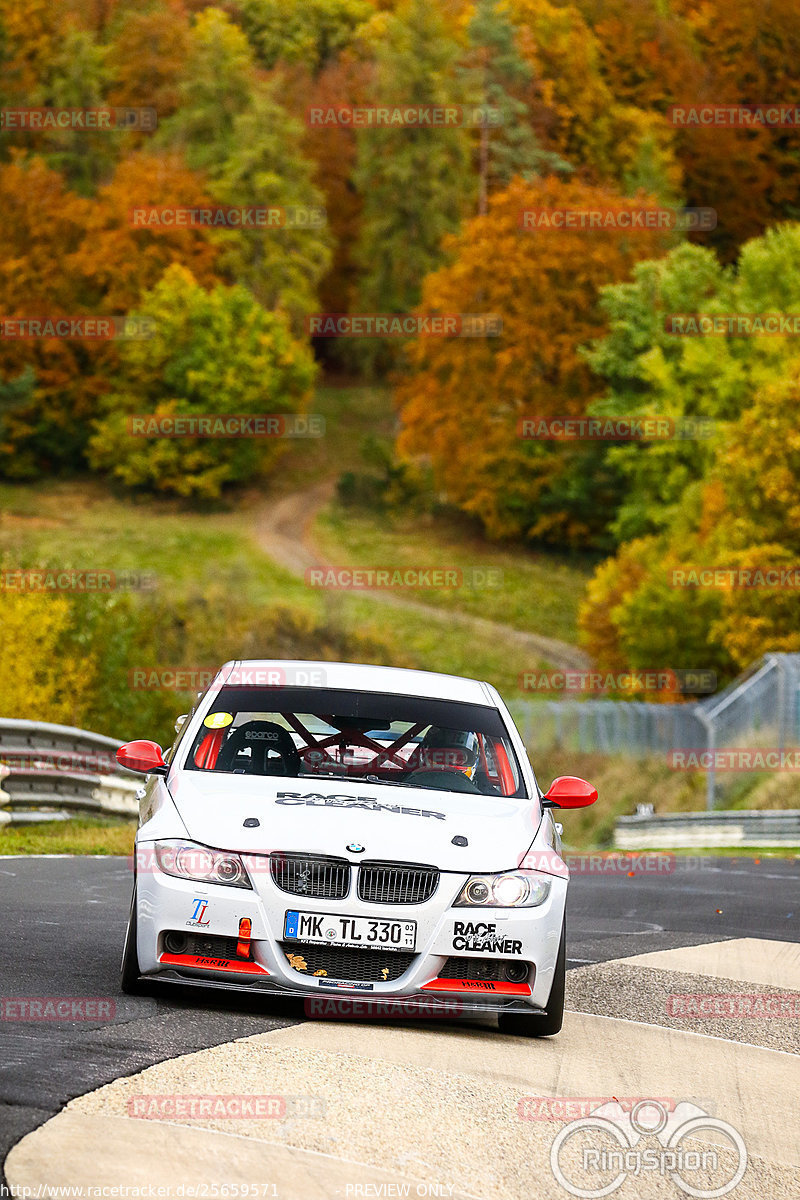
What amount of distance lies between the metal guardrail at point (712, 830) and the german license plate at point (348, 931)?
904 inches

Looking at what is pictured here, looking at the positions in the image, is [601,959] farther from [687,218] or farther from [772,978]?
[687,218]

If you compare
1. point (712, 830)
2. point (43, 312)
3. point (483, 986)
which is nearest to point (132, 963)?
point (483, 986)

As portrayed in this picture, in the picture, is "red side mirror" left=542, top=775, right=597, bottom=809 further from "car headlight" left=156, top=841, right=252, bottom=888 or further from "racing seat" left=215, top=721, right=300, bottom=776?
"car headlight" left=156, top=841, right=252, bottom=888

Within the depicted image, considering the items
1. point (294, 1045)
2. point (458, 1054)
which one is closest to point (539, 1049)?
point (458, 1054)

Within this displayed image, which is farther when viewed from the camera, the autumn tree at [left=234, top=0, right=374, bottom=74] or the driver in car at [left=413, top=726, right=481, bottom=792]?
the autumn tree at [left=234, top=0, right=374, bottom=74]

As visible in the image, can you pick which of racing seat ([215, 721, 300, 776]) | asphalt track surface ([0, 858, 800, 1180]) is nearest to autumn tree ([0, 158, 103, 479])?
asphalt track surface ([0, 858, 800, 1180])

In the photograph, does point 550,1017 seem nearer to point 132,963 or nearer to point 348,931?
point 348,931

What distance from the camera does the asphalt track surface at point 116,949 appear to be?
6984 mm

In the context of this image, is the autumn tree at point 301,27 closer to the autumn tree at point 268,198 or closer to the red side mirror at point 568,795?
the autumn tree at point 268,198

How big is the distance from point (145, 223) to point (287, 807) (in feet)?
308

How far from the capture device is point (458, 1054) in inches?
314

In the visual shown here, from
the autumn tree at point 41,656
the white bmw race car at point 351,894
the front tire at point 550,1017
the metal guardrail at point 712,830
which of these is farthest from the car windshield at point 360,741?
the autumn tree at point 41,656

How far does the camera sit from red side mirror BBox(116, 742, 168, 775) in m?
9.17

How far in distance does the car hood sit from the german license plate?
10.5 inches
